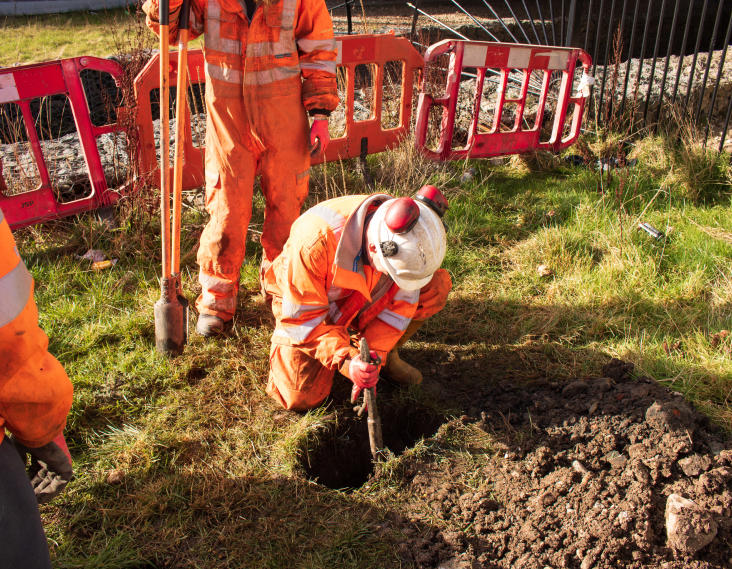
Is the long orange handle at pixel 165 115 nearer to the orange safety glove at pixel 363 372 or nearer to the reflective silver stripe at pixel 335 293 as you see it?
the reflective silver stripe at pixel 335 293

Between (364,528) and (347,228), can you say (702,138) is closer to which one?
(347,228)

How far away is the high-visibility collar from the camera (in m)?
2.70

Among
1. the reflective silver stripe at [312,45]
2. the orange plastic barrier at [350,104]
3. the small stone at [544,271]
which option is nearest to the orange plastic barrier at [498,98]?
the orange plastic barrier at [350,104]

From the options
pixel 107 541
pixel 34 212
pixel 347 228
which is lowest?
pixel 107 541

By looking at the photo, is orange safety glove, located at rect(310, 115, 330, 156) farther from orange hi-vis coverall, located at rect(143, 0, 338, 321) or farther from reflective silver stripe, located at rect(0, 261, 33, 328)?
reflective silver stripe, located at rect(0, 261, 33, 328)

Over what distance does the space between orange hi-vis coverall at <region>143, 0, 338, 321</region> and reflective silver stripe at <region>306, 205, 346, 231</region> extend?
92 centimetres

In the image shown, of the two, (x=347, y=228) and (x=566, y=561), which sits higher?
(x=347, y=228)

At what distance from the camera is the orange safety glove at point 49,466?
190 centimetres

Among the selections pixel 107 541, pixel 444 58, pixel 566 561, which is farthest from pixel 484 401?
pixel 444 58

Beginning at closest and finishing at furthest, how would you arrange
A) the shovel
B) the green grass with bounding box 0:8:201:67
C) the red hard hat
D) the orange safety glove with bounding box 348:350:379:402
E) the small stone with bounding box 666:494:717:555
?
the small stone with bounding box 666:494:717:555 → the orange safety glove with bounding box 348:350:379:402 → the red hard hat → the shovel → the green grass with bounding box 0:8:201:67

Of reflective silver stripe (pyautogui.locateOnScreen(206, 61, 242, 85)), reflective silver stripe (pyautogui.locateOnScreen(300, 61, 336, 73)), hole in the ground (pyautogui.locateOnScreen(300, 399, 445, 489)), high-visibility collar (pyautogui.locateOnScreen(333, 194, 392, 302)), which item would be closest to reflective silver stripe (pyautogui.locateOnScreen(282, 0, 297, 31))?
reflective silver stripe (pyautogui.locateOnScreen(300, 61, 336, 73))

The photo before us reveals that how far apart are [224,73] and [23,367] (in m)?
2.33

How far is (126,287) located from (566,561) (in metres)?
3.35

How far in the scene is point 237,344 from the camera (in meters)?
3.80
